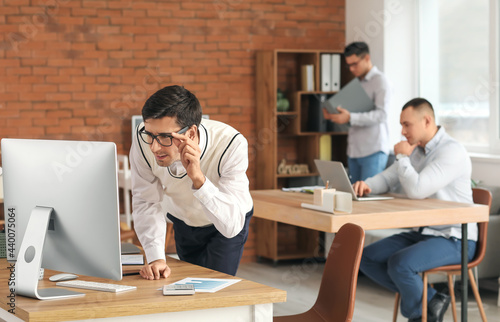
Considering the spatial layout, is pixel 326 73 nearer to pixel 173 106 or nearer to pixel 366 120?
pixel 366 120

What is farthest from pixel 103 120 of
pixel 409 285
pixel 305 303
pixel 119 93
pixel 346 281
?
pixel 346 281

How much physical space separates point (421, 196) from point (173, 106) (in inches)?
78.5

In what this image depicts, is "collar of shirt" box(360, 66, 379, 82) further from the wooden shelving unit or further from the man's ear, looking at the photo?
the man's ear

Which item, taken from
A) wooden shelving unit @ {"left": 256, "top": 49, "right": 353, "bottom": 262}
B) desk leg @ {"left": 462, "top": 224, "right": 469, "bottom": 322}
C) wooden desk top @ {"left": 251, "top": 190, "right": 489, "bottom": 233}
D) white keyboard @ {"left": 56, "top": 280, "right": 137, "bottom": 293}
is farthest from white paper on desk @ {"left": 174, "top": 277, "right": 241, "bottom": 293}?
wooden shelving unit @ {"left": 256, "top": 49, "right": 353, "bottom": 262}

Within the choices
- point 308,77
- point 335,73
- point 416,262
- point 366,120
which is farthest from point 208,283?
point 335,73

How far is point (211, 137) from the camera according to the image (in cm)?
275

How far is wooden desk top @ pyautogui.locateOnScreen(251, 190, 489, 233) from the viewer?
350 centimetres

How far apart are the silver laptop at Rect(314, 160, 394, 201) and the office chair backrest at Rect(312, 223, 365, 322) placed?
117 centimetres

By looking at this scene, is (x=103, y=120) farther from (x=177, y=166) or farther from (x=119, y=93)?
(x=177, y=166)

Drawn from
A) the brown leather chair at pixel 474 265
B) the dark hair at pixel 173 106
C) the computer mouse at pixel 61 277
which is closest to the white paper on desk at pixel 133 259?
the computer mouse at pixel 61 277

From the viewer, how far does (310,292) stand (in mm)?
5422

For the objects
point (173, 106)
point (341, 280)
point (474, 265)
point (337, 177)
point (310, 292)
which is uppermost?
point (173, 106)

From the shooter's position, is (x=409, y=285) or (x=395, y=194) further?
(x=395, y=194)

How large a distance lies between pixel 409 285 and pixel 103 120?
11.3ft
